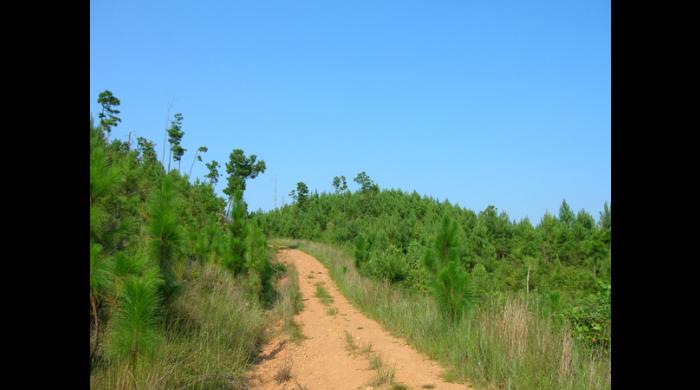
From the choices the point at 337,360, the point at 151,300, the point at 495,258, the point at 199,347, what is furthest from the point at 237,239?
the point at 495,258

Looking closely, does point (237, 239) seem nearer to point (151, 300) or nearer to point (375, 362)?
point (375, 362)

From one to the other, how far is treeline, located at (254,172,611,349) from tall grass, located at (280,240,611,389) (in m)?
0.50

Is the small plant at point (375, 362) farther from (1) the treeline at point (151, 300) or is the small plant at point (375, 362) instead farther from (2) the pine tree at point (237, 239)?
(2) the pine tree at point (237, 239)

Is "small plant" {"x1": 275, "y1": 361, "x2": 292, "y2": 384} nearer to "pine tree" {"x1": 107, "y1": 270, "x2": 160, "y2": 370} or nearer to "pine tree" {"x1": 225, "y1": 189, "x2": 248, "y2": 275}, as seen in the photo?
"pine tree" {"x1": 107, "y1": 270, "x2": 160, "y2": 370}

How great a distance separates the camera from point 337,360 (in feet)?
23.6

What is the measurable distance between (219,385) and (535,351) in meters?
3.88

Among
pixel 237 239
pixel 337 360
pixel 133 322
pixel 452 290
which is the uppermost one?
pixel 237 239

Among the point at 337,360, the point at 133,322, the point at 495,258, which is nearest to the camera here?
the point at 133,322

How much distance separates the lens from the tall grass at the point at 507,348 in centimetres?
471

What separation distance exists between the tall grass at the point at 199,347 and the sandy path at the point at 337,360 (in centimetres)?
43

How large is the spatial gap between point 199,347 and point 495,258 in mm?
16952

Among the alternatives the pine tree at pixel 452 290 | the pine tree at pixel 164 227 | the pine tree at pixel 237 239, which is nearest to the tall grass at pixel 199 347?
the pine tree at pixel 164 227
